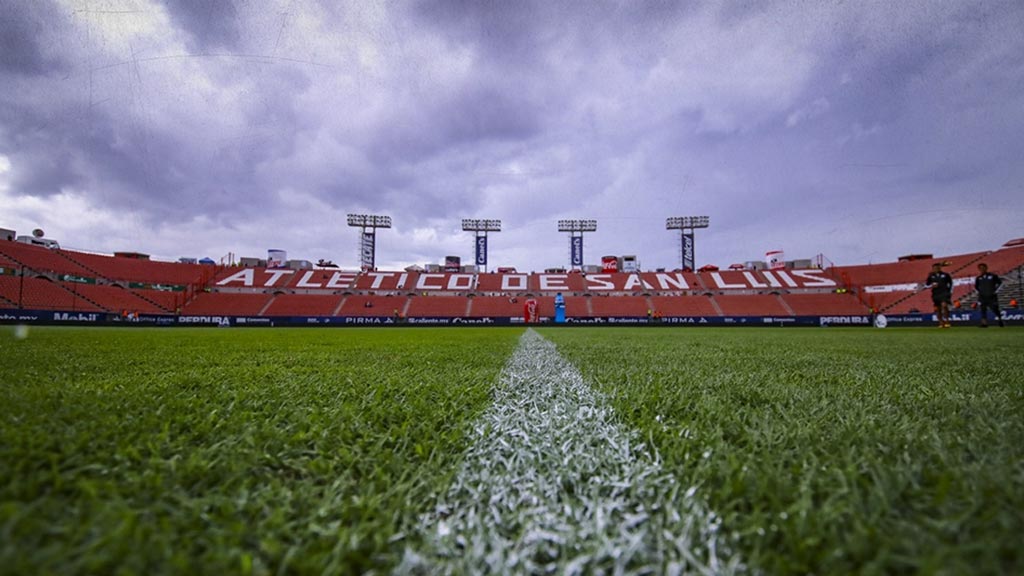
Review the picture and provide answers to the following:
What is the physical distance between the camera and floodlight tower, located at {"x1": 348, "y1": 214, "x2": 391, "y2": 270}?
127 ft

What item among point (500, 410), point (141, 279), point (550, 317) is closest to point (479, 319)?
point (550, 317)

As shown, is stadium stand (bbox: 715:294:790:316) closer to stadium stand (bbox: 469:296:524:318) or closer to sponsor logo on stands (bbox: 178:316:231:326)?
stadium stand (bbox: 469:296:524:318)

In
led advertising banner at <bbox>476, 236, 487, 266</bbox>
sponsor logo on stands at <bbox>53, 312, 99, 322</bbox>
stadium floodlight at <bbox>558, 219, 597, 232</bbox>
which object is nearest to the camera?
sponsor logo on stands at <bbox>53, 312, 99, 322</bbox>

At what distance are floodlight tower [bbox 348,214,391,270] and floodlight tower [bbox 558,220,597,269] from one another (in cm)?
1754

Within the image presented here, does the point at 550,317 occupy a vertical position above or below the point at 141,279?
below

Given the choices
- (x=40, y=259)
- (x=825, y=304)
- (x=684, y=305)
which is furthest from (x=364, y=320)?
(x=825, y=304)

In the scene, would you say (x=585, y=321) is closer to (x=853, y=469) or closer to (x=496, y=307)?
(x=496, y=307)

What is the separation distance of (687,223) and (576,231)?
34.8 feet

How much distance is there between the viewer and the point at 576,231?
4156 cm

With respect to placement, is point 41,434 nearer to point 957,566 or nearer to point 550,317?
point 957,566

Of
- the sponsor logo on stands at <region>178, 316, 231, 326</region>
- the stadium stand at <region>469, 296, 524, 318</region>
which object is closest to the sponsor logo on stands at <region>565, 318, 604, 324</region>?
the stadium stand at <region>469, 296, 524, 318</region>

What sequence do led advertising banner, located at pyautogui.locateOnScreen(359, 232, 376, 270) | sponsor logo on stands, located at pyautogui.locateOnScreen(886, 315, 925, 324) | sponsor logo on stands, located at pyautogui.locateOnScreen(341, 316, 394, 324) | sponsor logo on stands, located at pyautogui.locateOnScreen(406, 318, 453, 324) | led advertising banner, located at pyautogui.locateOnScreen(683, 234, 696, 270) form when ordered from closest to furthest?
sponsor logo on stands, located at pyautogui.locateOnScreen(886, 315, 925, 324)
sponsor logo on stands, located at pyautogui.locateOnScreen(341, 316, 394, 324)
sponsor logo on stands, located at pyautogui.locateOnScreen(406, 318, 453, 324)
led advertising banner, located at pyautogui.locateOnScreen(359, 232, 376, 270)
led advertising banner, located at pyautogui.locateOnScreen(683, 234, 696, 270)

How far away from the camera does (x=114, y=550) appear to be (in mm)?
483

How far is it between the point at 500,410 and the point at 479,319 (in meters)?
26.2
